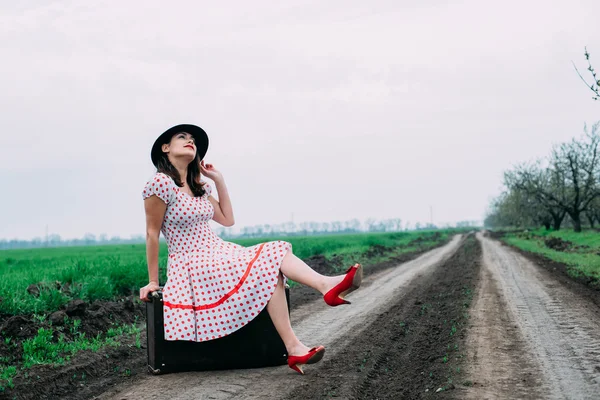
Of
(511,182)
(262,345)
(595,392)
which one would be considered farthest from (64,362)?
(511,182)

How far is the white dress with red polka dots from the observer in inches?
151

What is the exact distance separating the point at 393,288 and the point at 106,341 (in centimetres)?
590

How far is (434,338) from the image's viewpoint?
526 cm

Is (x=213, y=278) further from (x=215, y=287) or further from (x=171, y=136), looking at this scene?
(x=171, y=136)

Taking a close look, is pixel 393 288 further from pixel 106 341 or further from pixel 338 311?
pixel 106 341

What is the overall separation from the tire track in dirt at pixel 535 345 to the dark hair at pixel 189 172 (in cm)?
257

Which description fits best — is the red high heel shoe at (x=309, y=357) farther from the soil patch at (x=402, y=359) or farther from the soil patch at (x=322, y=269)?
the soil patch at (x=322, y=269)

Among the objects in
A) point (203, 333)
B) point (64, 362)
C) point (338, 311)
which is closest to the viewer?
point (203, 333)

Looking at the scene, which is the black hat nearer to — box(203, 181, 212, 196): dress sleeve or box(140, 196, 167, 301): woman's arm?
box(203, 181, 212, 196): dress sleeve

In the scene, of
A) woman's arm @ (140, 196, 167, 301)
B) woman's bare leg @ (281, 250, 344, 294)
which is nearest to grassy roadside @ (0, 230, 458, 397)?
woman's arm @ (140, 196, 167, 301)

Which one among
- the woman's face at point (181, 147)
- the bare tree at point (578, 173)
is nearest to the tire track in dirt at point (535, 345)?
the woman's face at point (181, 147)

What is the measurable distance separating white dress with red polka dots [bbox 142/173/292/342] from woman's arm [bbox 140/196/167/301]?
58mm

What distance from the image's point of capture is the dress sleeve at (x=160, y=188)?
3.99m

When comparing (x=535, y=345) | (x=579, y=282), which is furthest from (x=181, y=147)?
(x=579, y=282)
